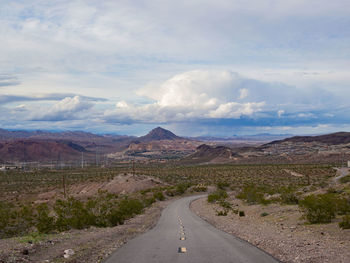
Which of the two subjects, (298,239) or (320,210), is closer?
(298,239)

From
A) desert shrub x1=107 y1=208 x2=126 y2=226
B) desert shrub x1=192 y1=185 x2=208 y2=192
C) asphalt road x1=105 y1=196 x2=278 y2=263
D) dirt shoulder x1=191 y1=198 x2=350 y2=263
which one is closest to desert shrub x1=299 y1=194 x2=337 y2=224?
dirt shoulder x1=191 y1=198 x2=350 y2=263

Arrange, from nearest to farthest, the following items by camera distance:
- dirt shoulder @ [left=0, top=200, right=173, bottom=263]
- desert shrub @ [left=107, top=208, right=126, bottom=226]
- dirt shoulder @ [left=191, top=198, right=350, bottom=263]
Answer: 1. dirt shoulder @ [left=0, top=200, right=173, bottom=263]
2. dirt shoulder @ [left=191, top=198, right=350, bottom=263]
3. desert shrub @ [left=107, top=208, right=126, bottom=226]

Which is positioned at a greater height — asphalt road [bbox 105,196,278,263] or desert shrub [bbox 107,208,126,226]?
asphalt road [bbox 105,196,278,263]

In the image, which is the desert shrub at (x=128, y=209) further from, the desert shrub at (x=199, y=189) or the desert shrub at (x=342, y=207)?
the desert shrub at (x=199, y=189)

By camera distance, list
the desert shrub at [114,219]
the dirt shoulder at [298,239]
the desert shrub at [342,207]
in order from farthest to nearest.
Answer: the desert shrub at [114,219]
the desert shrub at [342,207]
the dirt shoulder at [298,239]

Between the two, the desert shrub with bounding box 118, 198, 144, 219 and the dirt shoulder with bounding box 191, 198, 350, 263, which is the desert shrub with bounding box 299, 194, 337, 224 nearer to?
the dirt shoulder with bounding box 191, 198, 350, 263

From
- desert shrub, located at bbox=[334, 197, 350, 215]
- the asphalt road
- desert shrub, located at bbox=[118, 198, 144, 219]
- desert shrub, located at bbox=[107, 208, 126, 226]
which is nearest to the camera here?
the asphalt road

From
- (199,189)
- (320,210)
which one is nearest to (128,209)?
(320,210)

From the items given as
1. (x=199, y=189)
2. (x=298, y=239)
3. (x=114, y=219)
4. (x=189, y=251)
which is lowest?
(x=199, y=189)

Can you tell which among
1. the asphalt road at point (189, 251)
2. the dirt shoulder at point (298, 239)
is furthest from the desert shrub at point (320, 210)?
the asphalt road at point (189, 251)

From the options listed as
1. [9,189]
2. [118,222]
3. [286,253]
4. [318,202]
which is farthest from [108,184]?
[286,253]

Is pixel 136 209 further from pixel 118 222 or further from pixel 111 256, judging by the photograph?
pixel 111 256

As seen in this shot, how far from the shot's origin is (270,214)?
25.5 m

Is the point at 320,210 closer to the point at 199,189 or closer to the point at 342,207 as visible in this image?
the point at 342,207
